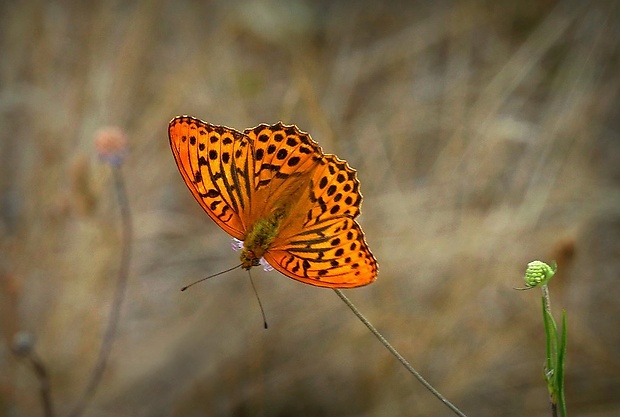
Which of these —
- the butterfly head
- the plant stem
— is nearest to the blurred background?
the plant stem

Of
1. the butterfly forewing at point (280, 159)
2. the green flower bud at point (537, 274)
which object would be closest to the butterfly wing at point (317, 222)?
the butterfly forewing at point (280, 159)

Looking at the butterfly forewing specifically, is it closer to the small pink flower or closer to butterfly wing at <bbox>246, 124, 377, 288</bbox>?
butterfly wing at <bbox>246, 124, 377, 288</bbox>

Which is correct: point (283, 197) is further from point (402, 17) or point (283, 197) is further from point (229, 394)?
point (402, 17)

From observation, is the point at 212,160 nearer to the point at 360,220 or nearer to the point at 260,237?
the point at 260,237

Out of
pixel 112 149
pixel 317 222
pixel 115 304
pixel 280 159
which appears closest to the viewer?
pixel 317 222

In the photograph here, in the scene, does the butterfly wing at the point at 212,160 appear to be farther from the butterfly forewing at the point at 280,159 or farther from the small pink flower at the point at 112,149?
the small pink flower at the point at 112,149

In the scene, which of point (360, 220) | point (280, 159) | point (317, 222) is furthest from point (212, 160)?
point (360, 220)

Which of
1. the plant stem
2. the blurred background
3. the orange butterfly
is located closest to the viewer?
the orange butterfly

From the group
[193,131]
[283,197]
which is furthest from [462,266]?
[193,131]
